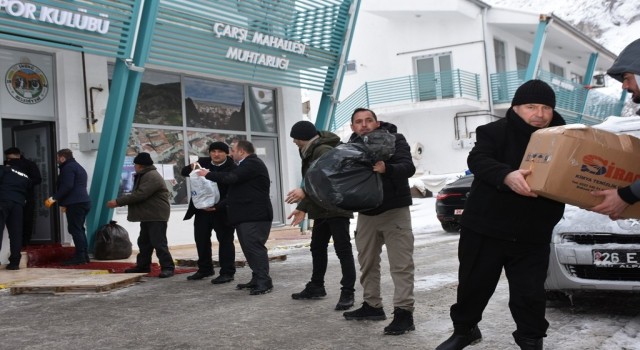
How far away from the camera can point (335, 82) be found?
1577 cm

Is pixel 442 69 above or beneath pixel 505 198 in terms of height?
above

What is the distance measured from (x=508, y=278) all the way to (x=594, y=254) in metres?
1.69

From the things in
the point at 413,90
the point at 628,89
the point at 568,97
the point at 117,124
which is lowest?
the point at 628,89

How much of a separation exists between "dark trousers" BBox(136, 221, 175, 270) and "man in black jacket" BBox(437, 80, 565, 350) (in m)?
5.75

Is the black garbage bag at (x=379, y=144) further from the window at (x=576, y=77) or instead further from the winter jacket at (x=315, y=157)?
the window at (x=576, y=77)

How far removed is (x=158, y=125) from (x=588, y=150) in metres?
10.9

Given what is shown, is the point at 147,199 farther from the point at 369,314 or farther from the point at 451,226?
the point at 451,226

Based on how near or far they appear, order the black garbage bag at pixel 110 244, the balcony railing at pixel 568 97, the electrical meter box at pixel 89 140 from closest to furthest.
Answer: the black garbage bag at pixel 110 244
the electrical meter box at pixel 89 140
the balcony railing at pixel 568 97

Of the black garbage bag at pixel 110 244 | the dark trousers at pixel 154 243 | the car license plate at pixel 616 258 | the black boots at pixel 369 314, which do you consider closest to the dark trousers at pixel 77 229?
the black garbage bag at pixel 110 244

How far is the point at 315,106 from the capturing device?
30.9 meters

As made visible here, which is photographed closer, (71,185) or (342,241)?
(342,241)

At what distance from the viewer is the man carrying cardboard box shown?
3.42m

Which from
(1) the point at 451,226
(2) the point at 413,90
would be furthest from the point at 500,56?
(1) the point at 451,226

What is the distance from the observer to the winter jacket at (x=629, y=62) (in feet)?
11.2
